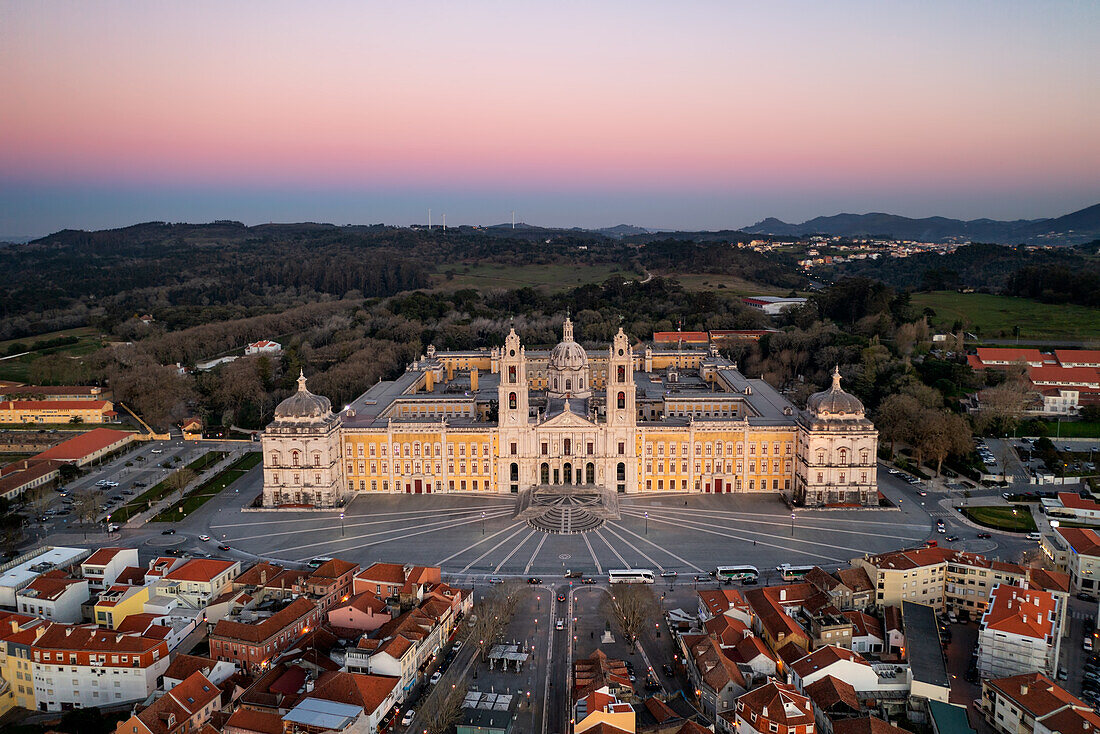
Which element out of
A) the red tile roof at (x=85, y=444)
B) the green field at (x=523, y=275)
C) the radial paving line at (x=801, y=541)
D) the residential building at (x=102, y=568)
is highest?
the green field at (x=523, y=275)

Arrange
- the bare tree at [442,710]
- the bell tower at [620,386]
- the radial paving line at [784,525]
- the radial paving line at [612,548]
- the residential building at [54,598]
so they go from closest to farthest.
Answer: the bare tree at [442,710]
the residential building at [54,598]
the radial paving line at [612,548]
the radial paving line at [784,525]
the bell tower at [620,386]

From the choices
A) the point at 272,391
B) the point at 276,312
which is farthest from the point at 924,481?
the point at 276,312

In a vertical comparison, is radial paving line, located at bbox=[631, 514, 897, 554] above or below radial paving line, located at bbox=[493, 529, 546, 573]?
above

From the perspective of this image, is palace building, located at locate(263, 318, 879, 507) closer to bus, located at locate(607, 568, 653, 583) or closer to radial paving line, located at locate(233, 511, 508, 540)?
radial paving line, located at locate(233, 511, 508, 540)

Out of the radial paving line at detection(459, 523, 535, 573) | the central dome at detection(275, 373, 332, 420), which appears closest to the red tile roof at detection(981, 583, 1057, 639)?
the radial paving line at detection(459, 523, 535, 573)

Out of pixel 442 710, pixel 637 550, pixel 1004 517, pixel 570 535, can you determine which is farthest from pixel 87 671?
pixel 1004 517

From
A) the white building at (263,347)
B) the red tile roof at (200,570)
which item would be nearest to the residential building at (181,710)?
the red tile roof at (200,570)

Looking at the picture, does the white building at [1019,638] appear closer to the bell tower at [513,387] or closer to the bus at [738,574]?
the bus at [738,574]
